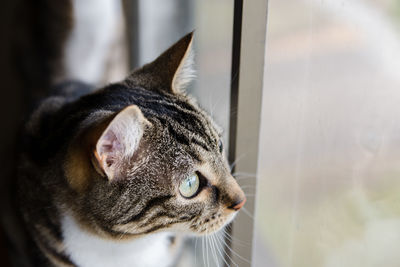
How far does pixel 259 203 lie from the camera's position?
81 centimetres

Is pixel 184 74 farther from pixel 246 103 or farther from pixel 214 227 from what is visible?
pixel 214 227

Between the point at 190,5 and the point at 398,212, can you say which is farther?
the point at 190,5

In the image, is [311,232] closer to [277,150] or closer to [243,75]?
[277,150]

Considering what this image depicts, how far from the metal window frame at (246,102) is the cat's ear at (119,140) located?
0.61 feet

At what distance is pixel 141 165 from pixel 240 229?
258mm

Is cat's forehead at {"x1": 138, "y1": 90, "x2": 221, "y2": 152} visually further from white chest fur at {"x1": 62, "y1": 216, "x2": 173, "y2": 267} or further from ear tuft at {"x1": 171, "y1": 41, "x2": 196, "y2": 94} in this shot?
white chest fur at {"x1": 62, "y1": 216, "x2": 173, "y2": 267}

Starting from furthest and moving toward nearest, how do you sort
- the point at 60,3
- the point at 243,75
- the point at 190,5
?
the point at 60,3 → the point at 190,5 → the point at 243,75

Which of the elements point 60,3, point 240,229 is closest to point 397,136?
point 240,229

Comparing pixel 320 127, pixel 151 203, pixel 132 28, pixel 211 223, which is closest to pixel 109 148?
pixel 151 203

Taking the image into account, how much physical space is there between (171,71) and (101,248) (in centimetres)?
40

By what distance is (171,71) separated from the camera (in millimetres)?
824

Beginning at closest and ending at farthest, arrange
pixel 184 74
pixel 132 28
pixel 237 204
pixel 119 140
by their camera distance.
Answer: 1. pixel 119 140
2. pixel 237 204
3. pixel 184 74
4. pixel 132 28

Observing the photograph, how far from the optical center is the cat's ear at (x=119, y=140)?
60 cm

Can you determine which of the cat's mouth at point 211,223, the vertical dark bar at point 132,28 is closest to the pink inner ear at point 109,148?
the cat's mouth at point 211,223
